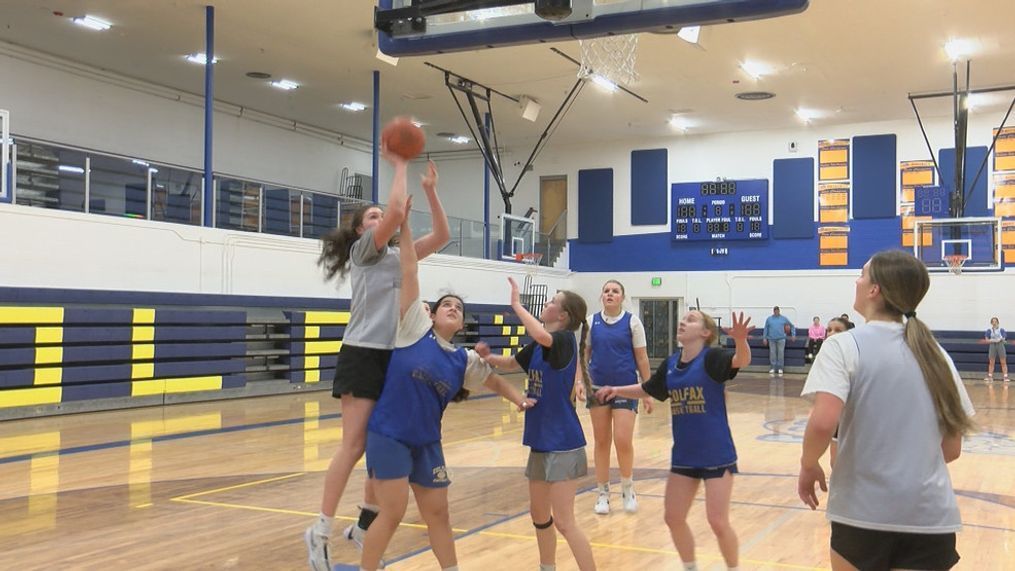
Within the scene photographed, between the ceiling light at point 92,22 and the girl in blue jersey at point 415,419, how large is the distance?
13670 mm

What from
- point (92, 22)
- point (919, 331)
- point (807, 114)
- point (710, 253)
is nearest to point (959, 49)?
point (807, 114)

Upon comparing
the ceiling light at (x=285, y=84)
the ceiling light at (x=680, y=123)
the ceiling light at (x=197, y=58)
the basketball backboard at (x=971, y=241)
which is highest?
the ceiling light at (x=197, y=58)

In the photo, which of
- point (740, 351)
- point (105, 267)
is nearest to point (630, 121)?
point (105, 267)

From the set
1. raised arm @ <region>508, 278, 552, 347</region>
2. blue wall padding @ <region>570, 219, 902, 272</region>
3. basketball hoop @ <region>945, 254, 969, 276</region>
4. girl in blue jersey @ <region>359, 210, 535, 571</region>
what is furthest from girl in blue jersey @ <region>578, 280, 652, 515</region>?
blue wall padding @ <region>570, 219, 902, 272</region>

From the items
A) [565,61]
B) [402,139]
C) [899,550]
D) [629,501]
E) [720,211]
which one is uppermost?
[565,61]

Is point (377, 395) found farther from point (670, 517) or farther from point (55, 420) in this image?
point (55, 420)

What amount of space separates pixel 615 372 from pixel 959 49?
1333cm

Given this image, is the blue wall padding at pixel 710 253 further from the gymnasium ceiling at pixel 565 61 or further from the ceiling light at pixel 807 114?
the gymnasium ceiling at pixel 565 61

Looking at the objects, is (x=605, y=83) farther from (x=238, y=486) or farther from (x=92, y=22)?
(x=238, y=486)

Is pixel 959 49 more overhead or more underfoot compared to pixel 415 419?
more overhead

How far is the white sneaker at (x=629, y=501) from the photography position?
237 inches

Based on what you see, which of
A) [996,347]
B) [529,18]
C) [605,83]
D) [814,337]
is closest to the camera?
[529,18]

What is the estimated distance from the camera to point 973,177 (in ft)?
68.6

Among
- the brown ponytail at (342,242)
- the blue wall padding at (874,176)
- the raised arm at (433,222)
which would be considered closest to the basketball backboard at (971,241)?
the blue wall padding at (874,176)
